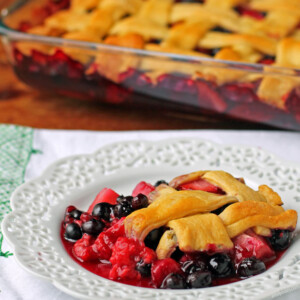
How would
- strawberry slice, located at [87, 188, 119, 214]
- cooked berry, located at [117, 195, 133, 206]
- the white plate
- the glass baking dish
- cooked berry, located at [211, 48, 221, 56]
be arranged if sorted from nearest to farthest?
the white plate → cooked berry, located at [117, 195, 133, 206] → strawberry slice, located at [87, 188, 119, 214] → the glass baking dish → cooked berry, located at [211, 48, 221, 56]

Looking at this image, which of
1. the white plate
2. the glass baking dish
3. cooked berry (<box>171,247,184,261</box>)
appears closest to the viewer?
the white plate

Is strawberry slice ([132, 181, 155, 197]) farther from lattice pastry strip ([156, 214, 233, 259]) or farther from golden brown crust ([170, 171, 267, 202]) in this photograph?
lattice pastry strip ([156, 214, 233, 259])

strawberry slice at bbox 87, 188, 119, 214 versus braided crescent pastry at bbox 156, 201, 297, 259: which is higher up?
braided crescent pastry at bbox 156, 201, 297, 259

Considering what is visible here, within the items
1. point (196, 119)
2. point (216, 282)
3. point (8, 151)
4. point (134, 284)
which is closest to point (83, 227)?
point (134, 284)

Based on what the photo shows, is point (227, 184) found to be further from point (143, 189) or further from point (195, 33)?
point (195, 33)

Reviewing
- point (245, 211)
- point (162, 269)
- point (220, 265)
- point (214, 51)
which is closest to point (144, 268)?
point (162, 269)

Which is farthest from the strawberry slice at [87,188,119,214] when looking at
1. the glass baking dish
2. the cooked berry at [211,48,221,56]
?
the cooked berry at [211,48,221,56]
